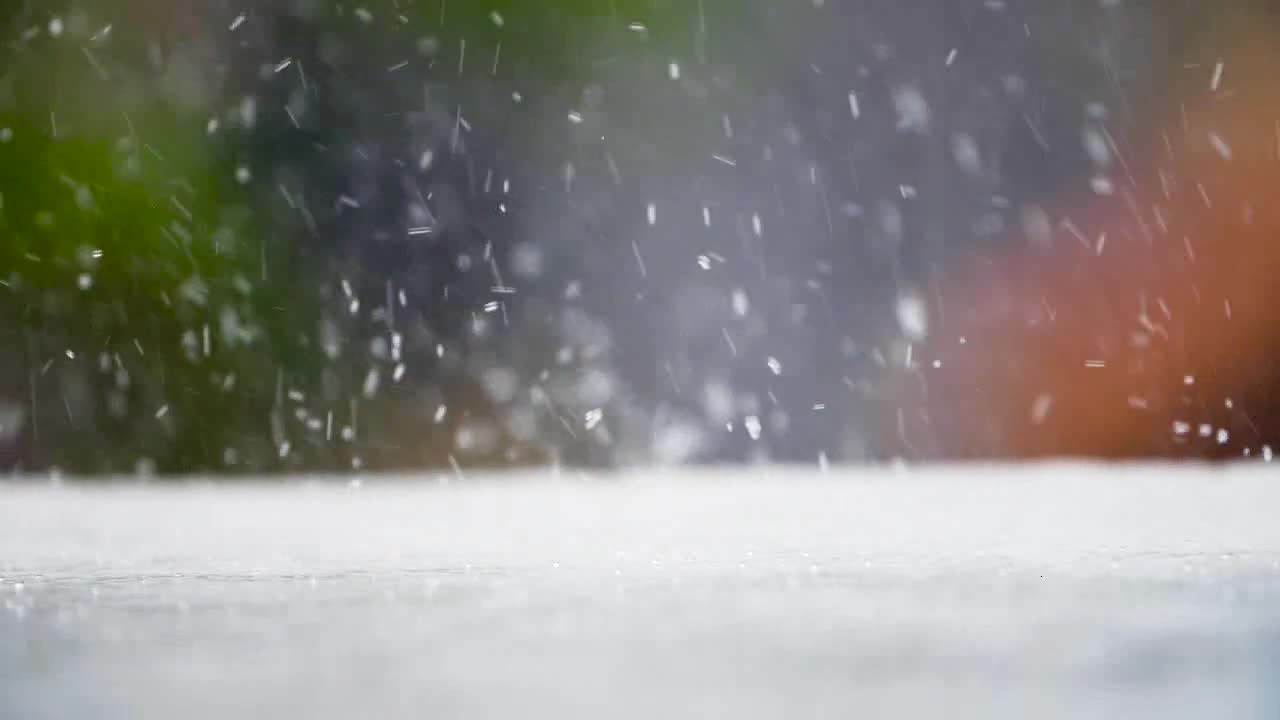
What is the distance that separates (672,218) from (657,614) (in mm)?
2449

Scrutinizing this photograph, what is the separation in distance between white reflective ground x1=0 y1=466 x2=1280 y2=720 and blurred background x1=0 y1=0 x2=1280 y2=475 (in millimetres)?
1528

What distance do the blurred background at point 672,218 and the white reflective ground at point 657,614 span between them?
1528mm

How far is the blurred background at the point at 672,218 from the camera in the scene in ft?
9.48

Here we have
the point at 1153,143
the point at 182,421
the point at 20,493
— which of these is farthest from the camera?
the point at 1153,143

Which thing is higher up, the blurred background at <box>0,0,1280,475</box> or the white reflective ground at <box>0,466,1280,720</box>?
the blurred background at <box>0,0,1280,475</box>

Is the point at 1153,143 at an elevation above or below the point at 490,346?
above

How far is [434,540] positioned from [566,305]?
187cm

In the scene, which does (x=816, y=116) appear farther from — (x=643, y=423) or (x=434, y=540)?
(x=434, y=540)

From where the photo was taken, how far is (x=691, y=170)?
3.04m

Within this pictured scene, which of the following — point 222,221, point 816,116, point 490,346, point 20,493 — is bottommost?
point 20,493

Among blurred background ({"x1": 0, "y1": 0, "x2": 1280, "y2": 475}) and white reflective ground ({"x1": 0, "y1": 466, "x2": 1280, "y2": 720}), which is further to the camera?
blurred background ({"x1": 0, "y1": 0, "x2": 1280, "y2": 475})

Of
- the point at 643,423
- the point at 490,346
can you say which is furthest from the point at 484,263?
the point at 643,423

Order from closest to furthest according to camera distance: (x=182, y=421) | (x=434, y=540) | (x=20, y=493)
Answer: (x=434, y=540)
(x=20, y=493)
(x=182, y=421)

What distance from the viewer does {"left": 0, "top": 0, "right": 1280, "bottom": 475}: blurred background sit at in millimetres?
2891
